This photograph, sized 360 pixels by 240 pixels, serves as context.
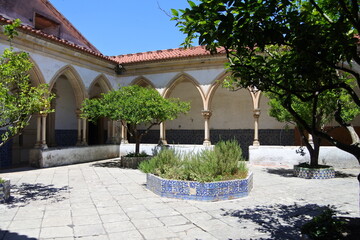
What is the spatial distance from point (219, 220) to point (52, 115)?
427 inches

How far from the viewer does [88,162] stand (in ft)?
40.7

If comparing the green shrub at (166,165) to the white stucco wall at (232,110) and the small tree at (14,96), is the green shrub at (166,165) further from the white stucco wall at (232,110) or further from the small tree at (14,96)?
the white stucco wall at (232,110)

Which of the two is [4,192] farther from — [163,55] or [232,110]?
[232,110]

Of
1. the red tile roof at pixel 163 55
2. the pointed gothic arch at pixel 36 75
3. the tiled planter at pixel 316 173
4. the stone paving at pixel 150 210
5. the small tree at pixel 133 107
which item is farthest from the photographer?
the red tile roof at pixel 163 55

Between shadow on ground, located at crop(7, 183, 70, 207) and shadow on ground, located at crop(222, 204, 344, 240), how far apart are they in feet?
11.7

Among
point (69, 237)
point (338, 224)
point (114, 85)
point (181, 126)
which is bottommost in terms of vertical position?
point (69, 237)

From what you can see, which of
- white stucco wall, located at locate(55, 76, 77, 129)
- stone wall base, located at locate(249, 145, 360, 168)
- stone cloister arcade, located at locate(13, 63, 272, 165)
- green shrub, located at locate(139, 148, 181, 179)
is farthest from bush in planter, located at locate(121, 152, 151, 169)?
white stucco wall, located at locate(55, 76, 77, 129)

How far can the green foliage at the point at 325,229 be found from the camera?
3.05 metres

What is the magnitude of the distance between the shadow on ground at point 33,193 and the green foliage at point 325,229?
179 inches

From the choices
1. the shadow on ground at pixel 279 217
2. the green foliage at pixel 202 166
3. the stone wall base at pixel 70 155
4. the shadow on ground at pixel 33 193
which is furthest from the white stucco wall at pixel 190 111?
the shadow on ground at pixel 279 217

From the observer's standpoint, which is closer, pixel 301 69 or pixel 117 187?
pixel 301 69

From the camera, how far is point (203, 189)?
5.74m

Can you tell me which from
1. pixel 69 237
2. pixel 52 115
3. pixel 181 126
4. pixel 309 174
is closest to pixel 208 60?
pixel 181 126

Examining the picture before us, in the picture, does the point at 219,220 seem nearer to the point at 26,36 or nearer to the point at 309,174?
the point at 309,174
